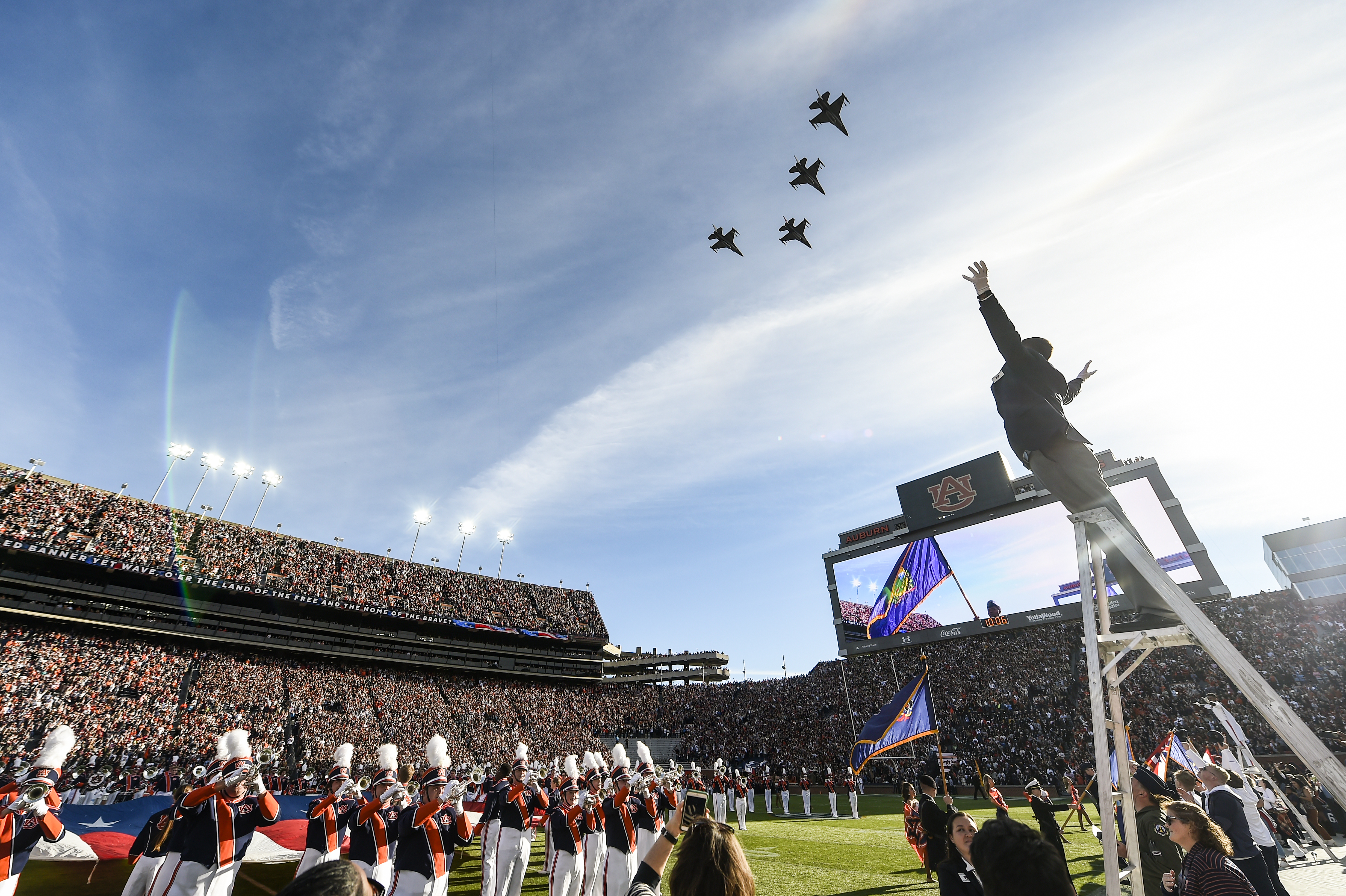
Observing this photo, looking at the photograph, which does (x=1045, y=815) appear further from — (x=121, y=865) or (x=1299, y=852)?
(x=121, y=865)

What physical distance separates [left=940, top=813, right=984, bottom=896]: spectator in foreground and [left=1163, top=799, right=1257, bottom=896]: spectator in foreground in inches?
48.9

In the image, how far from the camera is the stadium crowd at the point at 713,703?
25672 mm

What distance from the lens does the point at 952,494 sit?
3688 centimetres

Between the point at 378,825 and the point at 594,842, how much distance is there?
391cm

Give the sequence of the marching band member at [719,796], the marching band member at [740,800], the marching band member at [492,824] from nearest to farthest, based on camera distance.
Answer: the marching band member at [492,824]
the marching band member at [719,796]
the marching band member at [740,800]

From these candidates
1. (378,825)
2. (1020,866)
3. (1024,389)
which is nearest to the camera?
(1020,866)

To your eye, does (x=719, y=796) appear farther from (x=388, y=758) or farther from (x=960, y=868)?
(x=960, y=868)

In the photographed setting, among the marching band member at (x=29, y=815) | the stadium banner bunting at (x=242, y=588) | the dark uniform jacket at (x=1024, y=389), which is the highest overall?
the stadium banner bunting at (x=242, y=588)

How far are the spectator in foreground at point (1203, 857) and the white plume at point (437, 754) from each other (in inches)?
300

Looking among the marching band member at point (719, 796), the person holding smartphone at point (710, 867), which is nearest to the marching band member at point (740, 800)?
the marching band member at point (719, 796)

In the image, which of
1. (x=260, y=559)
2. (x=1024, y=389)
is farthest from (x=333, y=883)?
(x=260, y=559)

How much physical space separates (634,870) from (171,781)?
2237cm

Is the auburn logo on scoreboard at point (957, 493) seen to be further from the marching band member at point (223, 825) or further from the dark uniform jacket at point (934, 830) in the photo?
the marching band member at point (223, 825)

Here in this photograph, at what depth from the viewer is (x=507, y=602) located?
5259 cm
